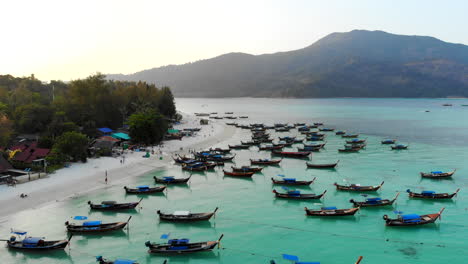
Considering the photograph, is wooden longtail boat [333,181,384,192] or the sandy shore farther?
wooden longtail boat [333,181,384,192]

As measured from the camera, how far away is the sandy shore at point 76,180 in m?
37.1

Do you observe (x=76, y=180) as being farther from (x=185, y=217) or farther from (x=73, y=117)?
(x=73, y=117)

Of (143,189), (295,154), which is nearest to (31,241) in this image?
(143,189)

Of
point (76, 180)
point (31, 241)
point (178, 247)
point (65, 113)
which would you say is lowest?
point (178, 247)

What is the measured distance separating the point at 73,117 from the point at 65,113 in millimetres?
2000

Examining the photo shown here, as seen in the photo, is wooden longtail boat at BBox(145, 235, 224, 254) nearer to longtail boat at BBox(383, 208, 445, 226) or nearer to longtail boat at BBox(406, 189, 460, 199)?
longtail boat at BBox(383, 208, 445, 226)

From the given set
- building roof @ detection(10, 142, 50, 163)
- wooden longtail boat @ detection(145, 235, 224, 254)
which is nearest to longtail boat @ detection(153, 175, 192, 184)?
building roof @ detection(10, 142, 50, 163)

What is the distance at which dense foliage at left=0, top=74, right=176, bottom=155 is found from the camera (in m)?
55.4

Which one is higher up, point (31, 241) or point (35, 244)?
point (31, 241)

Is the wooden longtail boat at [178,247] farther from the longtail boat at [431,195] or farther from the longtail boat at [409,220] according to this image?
the longtail boat at [431,195]

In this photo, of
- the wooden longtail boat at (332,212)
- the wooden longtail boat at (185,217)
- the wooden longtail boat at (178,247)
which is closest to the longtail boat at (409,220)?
the wooden longtail boat at (332,212)

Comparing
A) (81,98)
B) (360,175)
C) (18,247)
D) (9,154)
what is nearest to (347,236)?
(360,175)

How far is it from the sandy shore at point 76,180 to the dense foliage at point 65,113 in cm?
450

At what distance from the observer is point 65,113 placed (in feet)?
233
